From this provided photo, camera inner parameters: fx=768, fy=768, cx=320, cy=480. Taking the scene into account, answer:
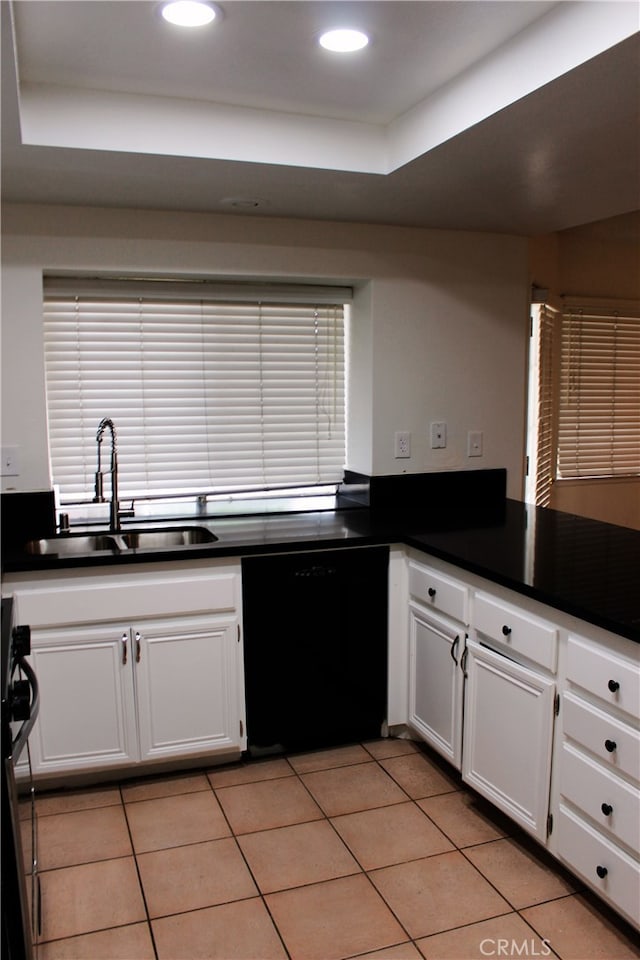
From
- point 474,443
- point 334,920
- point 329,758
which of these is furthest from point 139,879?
point 474,443

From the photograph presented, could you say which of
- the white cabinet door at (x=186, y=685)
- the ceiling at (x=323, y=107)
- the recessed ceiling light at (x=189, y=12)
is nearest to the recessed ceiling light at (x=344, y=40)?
the ceiling at (x=323, y=107)

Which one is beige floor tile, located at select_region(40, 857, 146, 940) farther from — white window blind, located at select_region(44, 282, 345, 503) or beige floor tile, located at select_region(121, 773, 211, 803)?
white window blind, located at select_region(44, 282, 345, 503)

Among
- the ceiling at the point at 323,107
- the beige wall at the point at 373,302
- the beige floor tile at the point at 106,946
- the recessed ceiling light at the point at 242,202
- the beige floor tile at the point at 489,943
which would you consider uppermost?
the ceiling at the point at 323,107

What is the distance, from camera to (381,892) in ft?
7.03

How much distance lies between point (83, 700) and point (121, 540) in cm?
64

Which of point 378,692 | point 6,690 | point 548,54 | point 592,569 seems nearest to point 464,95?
Answer: point 548,54

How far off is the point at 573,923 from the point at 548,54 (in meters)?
2.18

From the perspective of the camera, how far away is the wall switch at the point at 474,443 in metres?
3.61

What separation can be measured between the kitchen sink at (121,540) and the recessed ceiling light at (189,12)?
1675 millimetres

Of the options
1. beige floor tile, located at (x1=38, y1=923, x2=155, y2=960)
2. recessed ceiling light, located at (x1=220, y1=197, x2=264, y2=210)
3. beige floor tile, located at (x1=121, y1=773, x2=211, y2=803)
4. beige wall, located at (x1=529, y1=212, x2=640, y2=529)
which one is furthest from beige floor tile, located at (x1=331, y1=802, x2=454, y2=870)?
beige wall, located at (x1=529, y1=212, x2=640, y2=529)

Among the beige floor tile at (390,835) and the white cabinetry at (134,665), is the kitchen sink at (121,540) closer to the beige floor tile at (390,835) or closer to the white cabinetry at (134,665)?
the white cabinetry at (134,665)

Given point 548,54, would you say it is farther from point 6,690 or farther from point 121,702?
point 121,702

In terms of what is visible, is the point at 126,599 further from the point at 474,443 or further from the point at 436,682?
the point at 474,443

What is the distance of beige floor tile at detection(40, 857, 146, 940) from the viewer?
2.04 meters
